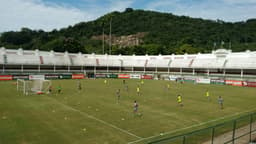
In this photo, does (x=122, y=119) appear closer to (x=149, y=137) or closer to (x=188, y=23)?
(x=149, y=137)

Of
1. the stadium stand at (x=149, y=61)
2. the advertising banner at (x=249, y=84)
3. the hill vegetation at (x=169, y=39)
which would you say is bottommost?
the advertising banner at (x=249, y=84)

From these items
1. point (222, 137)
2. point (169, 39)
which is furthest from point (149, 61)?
point (222, 137)

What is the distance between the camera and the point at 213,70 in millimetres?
70750

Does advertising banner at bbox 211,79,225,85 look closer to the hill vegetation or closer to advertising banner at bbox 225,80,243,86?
advertising banner at bbox 225,80,243,86

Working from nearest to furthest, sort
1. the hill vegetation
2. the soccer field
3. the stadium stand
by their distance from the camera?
the soccer field
the stadium stand
the hill vegetation

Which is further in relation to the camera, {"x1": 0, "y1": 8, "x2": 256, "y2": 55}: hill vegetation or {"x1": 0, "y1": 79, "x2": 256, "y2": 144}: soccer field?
{"x1": 0, "y1": 8, "x2": 256, "y2": 55}: hill vegetation

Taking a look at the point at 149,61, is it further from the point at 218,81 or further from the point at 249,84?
the point at 249,84

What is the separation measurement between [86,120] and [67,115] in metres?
2.76

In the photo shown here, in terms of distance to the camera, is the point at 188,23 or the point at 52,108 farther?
the point at 188,23

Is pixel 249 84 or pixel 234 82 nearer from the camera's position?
pixel 249 84

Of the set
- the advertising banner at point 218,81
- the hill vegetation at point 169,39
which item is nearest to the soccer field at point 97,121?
the advertising banner at point 218,81

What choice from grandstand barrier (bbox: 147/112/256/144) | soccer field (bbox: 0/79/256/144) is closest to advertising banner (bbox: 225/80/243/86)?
soccer field (bbox: 0/79/256/144)

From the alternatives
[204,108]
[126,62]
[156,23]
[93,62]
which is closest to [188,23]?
[156,23]

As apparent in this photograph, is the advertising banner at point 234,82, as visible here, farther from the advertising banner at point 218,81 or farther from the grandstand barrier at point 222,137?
the grandstand barrier at point 222,137
